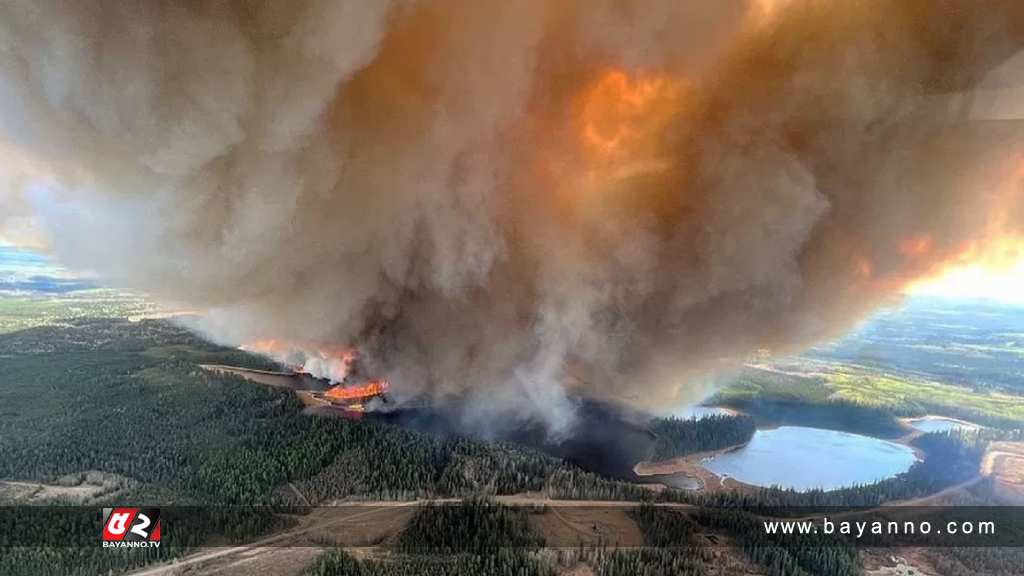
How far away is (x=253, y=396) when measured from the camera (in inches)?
715

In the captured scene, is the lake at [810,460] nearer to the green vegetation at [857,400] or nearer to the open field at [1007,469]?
the green vegetation at [857,400]

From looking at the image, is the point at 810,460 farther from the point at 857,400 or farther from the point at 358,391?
the point at 358,391

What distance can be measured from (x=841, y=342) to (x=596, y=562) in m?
9.11

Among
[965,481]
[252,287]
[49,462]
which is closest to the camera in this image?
[965,481]

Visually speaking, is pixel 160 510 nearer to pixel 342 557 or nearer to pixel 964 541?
pixel 342 557

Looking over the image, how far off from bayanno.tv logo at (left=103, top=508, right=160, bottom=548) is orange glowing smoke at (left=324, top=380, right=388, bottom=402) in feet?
30.2

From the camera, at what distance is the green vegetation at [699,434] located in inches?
656

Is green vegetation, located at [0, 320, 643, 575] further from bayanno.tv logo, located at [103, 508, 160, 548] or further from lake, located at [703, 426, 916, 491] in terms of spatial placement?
lake, located at [703, 426, 916, 491]


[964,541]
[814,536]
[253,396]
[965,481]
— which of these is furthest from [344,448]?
[965,481]

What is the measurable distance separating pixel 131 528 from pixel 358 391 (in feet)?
33.1

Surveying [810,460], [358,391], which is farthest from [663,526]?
[358,391]

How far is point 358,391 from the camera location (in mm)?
20000

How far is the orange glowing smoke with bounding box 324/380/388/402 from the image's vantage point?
19625 millimetres

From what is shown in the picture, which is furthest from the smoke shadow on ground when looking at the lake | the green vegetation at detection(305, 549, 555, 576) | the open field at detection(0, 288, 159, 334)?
the open field at detection(0, 288, 159, 334)
